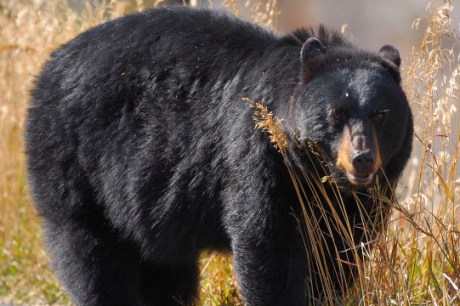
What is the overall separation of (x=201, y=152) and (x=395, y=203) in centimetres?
114

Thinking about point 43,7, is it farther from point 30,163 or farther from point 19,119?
point 30,163

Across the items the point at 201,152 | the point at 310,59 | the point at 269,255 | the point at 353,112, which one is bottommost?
the point at 269,255

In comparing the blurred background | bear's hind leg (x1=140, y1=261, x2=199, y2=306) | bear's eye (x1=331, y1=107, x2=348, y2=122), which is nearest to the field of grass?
bear's hind leg (x1=140, y1=261, x2=199, y2=306)

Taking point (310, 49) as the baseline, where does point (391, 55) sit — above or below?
above

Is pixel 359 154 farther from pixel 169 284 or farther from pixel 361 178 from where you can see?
pixel 169 284

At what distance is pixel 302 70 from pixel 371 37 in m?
11.2

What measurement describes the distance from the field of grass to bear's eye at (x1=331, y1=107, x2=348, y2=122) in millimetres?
545

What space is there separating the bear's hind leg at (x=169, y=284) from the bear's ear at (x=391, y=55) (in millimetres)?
1973

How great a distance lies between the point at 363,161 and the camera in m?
4.43

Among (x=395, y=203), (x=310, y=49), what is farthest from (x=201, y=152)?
(x=395, y=203)

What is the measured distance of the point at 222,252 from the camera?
5410 millimetres

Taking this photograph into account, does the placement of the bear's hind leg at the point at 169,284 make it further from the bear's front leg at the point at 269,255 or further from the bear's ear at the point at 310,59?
the bear's ear at the point at 310,59

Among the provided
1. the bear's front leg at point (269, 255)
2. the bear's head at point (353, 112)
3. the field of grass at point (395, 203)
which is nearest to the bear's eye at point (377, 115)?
the bear's head at point (353, 112)

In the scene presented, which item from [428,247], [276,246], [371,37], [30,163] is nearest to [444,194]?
[428,247]
